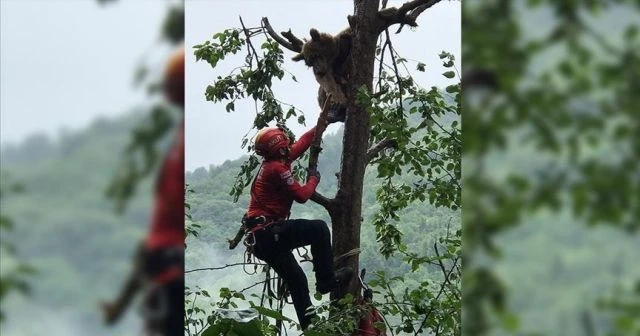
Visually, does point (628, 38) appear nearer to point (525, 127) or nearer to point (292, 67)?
point (525, 127)

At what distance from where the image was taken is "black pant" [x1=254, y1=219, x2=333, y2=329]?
3.81 meters

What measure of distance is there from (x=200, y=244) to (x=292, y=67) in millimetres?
1466

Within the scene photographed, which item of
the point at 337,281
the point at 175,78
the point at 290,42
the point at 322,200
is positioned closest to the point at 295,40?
the point at 290,42

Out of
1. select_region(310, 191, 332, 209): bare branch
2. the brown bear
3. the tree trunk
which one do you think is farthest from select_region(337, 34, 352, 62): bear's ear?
select_region(310, 191, 332, 209): bare branch

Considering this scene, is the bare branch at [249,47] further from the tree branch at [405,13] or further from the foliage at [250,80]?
the tree branch at [405,13]

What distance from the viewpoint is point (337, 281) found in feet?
12.4

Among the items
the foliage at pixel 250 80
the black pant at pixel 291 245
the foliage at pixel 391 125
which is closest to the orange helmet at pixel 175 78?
the foliage at pixel 391 125

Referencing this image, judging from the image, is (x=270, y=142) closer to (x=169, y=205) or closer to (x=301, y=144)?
(x=301, y=144)

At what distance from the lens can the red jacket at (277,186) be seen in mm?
3732

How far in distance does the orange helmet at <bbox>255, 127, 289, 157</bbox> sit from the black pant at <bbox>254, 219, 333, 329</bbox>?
0.33 metres

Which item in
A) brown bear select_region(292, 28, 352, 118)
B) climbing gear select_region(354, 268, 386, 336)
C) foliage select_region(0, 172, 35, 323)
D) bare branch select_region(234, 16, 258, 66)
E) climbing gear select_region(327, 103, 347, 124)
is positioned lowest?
foliage select_region(0, 172, 35, 323)

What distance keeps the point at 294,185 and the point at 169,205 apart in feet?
10.7

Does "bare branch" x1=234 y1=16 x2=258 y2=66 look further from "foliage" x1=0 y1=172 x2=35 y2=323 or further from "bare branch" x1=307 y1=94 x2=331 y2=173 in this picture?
"foliage" x1=0 y1=172 x2=35 y2=323

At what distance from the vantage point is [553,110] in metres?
0.33
